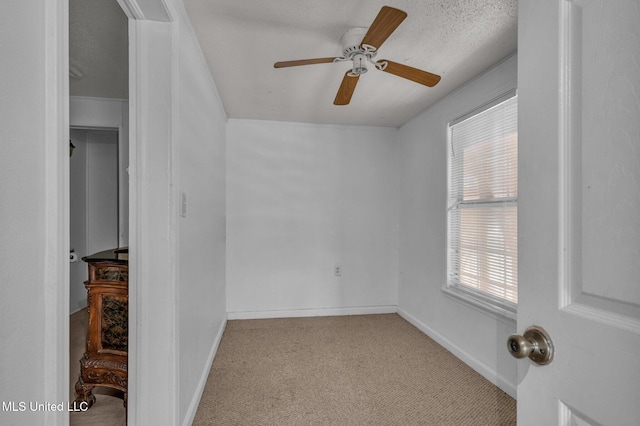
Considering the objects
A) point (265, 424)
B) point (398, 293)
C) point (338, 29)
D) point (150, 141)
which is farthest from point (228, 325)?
point (338, 29)

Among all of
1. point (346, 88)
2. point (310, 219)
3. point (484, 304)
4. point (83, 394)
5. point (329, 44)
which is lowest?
point (83, 394)

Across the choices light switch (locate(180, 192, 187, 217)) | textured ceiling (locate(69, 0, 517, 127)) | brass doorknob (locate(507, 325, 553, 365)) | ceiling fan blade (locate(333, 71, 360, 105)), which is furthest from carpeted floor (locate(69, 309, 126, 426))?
ceiling fan blade (locate(333, 71, 360, 105))

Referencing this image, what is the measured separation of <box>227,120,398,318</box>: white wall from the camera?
3744 mm

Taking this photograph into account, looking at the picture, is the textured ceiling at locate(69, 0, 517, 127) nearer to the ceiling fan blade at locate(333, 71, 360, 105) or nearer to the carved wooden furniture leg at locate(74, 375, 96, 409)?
the ceiling fan blade at locate(333, 71, 360, 105)

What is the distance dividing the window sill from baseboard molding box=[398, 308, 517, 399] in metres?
0.41

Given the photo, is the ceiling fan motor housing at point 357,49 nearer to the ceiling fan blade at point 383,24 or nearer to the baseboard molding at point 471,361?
the ceiling fan blade at point 383,24

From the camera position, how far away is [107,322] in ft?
6.21

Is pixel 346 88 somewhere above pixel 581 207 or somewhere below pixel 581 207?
above

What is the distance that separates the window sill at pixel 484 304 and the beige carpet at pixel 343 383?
1.64 ft

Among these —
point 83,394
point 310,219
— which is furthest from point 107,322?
point 310,219

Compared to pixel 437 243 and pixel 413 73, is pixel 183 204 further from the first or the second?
pixel 437 243

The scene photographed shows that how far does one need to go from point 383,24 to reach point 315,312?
10.3 ft

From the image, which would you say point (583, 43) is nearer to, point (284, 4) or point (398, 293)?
point (284, 4)

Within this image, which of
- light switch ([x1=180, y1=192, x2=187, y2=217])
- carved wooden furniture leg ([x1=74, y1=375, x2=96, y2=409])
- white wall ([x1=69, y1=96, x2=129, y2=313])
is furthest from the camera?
white wall ([x1=69, y1=96, x2=129, y2=313])
